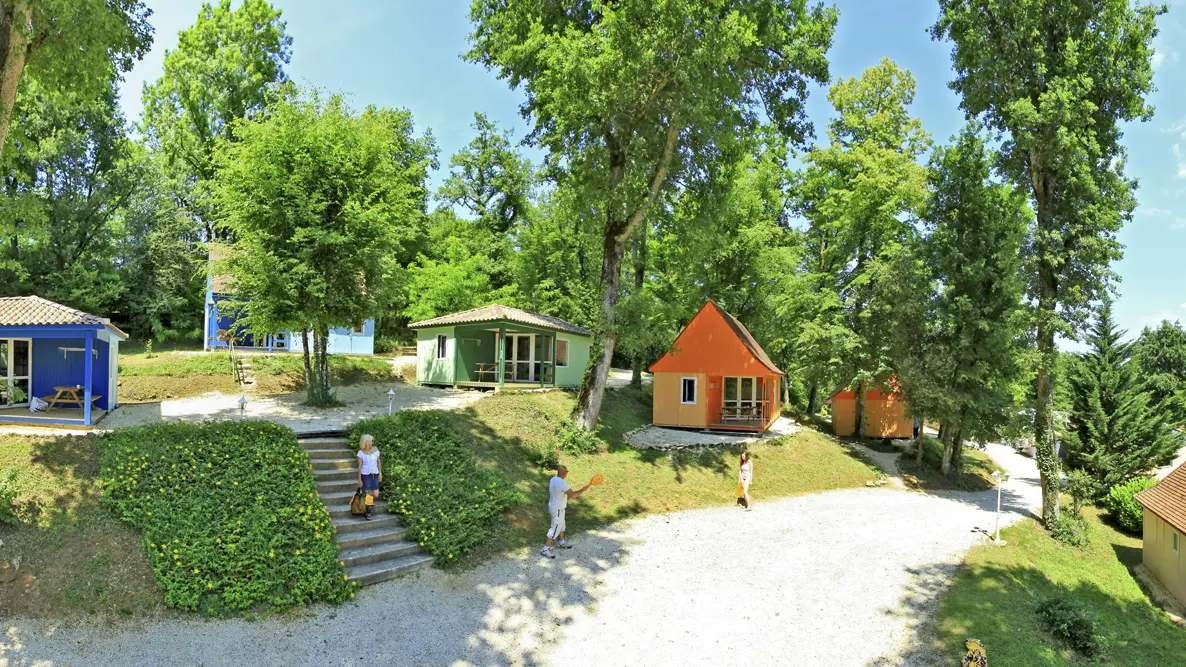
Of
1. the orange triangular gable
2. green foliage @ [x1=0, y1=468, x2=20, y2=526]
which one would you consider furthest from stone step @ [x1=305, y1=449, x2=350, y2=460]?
the orange triangular gable

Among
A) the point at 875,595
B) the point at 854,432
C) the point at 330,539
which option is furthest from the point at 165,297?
the point at 854,432

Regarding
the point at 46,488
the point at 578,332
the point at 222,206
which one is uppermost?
the point at 222,206

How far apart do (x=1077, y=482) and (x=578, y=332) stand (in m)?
18.6

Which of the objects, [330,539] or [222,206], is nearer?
[330,539]

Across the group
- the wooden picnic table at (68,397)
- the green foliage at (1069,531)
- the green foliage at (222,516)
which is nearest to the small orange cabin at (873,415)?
the green foliage at (1069,531)

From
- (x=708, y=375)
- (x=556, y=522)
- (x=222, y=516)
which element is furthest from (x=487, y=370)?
(x=222, y=516)

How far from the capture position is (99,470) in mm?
8797

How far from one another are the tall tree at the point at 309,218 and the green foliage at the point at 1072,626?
15989 millimetres

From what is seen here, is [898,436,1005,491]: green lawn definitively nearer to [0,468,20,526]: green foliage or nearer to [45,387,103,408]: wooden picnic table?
[0,468,20,526]: green foliage

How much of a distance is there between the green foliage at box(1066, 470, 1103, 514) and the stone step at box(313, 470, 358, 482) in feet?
68.9

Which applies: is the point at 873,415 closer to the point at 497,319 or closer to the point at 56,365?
the point at 497,319

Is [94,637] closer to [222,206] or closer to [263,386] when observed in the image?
[222,206]

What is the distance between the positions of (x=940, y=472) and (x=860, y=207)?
1172 centimetres

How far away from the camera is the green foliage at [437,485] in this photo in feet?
31.5
